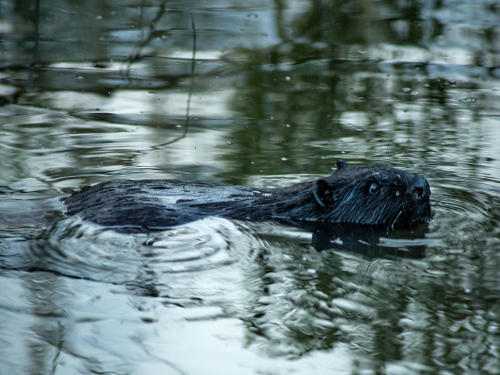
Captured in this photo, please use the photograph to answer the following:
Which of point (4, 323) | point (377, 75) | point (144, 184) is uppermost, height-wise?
point (377, 75)

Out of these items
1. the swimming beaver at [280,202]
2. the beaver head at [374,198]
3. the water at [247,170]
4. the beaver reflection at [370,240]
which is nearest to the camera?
the water at [247,170]

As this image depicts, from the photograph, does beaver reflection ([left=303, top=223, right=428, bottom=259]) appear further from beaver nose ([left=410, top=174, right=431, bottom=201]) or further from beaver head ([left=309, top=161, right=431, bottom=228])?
beaver nose ([left=410, top=174, right=431, bottom=201])

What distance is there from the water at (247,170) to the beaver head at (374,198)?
0.16 metres

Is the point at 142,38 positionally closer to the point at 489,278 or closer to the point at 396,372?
the point at 489,278

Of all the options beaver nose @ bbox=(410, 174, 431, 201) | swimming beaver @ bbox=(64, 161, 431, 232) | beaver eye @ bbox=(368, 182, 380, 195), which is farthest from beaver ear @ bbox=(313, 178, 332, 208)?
beaver nose @ bbox=(410, 174, 431, 201)

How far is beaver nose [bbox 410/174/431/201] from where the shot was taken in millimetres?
4816

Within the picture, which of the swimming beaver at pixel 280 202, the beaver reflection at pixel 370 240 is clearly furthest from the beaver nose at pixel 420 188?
the beaver reflection at pixel 370 240

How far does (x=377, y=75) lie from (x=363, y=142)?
240 cm

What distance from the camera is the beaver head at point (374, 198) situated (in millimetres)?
4895

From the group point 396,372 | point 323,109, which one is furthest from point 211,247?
point 323,109

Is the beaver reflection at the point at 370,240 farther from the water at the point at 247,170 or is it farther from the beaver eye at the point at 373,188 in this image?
the beaver eye at the point at 373,188

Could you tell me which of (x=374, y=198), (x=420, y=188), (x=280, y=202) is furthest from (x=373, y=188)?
(x=280, y=202)

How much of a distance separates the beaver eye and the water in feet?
0.91

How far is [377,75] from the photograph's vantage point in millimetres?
8953
